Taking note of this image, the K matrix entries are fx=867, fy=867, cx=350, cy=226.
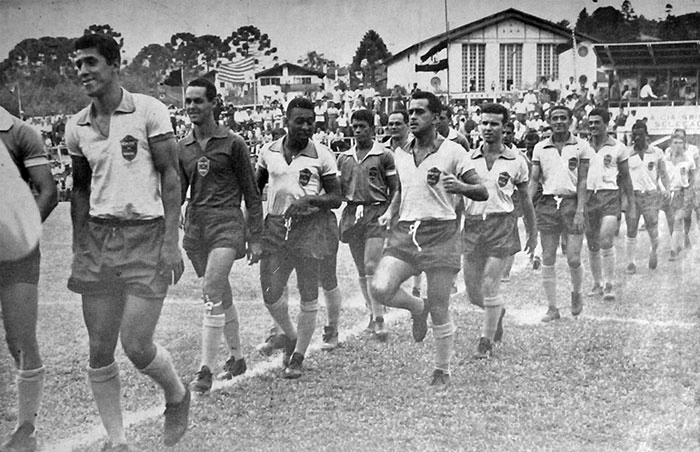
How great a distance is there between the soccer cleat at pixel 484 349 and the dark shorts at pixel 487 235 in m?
0.51

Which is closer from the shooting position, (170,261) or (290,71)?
(170,261)

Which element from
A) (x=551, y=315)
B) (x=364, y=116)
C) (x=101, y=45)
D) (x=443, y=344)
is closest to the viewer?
(x=101, y=45)

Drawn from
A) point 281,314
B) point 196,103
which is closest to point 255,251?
point 281,314

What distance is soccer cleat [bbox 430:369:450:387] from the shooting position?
441 centimetres

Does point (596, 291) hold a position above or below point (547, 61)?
below

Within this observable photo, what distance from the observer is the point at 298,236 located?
4.67m

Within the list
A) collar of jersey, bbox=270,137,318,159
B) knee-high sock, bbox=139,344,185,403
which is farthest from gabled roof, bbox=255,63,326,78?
knee-high sock, bbox=139,344,185,403

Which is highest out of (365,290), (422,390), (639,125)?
(639,125)

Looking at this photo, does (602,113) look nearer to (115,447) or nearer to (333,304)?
(333,304)

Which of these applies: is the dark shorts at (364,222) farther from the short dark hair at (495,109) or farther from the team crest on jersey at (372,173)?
the short dark hair at (495,109)

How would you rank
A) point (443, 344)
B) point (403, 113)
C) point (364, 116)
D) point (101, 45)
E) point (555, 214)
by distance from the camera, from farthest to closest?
point (555, 214) < point (364, 116) < point (403, 113) < point (443, 344) < point (101, 45)

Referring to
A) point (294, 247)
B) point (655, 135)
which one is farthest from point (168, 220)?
point (655, 135)

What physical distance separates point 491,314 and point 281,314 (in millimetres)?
1177

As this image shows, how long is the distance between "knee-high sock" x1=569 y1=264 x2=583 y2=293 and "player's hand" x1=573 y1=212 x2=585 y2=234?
0.27m
